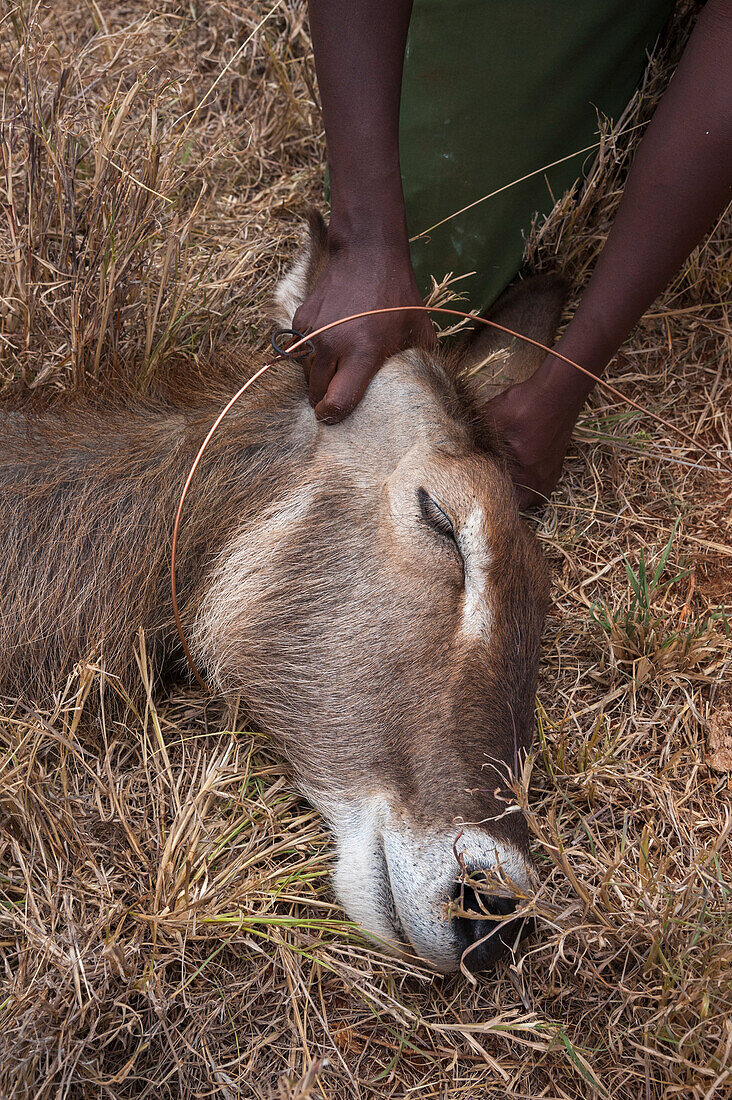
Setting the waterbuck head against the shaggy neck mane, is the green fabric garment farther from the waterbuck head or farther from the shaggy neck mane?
→ the shaggy neck mane

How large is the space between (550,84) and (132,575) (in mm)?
2427

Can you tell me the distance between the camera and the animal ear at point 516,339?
2.98m

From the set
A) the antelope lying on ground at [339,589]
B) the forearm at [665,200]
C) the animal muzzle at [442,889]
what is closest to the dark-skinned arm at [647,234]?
the forearm at [665,200]

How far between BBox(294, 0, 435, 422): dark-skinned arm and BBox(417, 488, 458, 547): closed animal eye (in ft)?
1.06

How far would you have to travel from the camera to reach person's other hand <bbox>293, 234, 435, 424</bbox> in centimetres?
239

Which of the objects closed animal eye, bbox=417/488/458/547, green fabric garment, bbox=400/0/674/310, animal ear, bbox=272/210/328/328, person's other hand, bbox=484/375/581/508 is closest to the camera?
closed animal eye, bbox=417/488/458/547

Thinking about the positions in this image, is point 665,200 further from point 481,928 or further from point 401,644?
point 481,928

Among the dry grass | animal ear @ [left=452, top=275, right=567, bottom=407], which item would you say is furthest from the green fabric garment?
animal ear @ [left=452, top=275, right=567, bottom=407]

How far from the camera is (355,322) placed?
94.1 inches

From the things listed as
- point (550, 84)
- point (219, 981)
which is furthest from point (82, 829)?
point (550, 84)

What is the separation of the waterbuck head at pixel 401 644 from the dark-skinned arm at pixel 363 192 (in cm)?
11

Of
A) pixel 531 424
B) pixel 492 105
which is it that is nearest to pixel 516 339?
pixel 531 424

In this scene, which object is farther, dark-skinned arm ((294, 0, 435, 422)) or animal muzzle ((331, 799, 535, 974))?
dark-skinned arm ((294, 0, 435, 422))

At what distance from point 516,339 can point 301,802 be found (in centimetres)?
163
